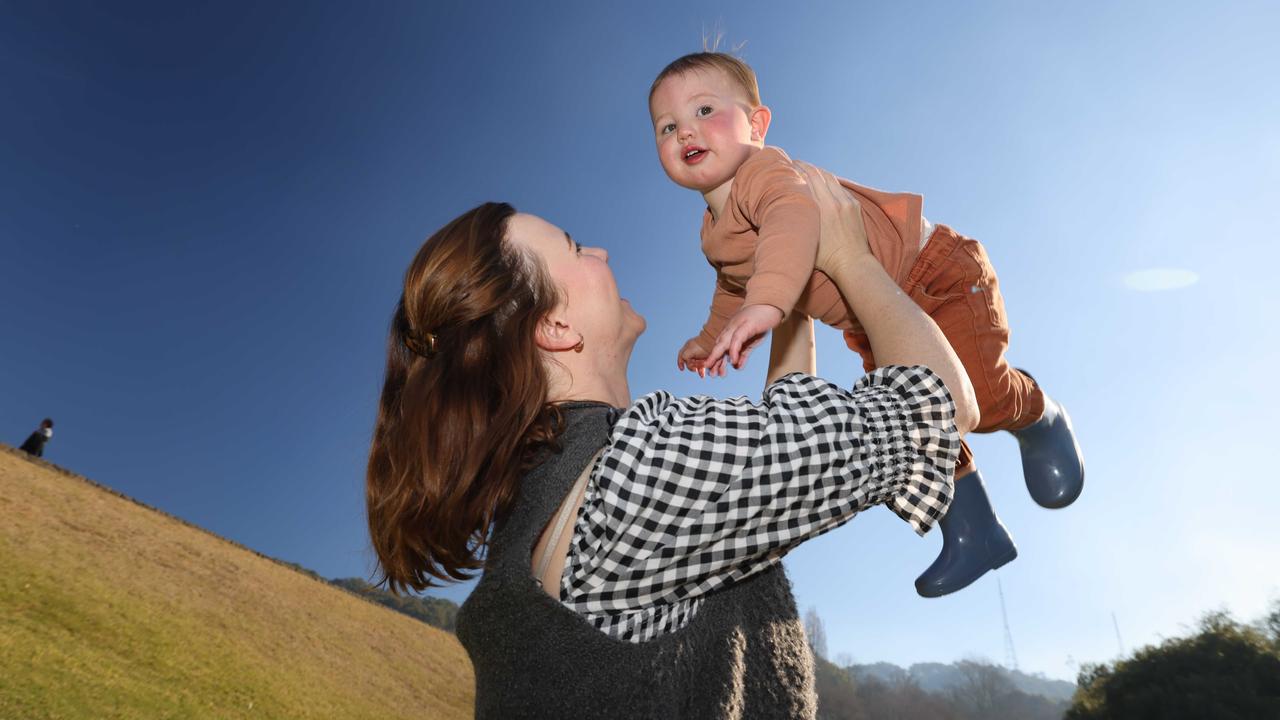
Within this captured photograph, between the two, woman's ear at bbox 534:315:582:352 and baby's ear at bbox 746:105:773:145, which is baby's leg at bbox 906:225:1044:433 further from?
woman's ear at bbox 534:315:582:352

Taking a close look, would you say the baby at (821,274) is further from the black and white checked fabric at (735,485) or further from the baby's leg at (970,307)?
the black and white checked fabric at (735,485)

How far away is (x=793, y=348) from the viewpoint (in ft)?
8.86

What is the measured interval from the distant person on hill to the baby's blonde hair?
23230 millimetres

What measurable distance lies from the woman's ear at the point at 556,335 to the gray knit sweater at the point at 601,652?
0.41 meters

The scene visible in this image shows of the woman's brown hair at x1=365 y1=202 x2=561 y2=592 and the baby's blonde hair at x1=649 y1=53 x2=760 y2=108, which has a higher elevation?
the baby's blonde hair at x1=649 y1=53 x2=760 y2=108

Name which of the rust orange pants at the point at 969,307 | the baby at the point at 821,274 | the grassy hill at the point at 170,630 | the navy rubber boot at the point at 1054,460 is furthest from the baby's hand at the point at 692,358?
the grassy hill at the point at 170,630

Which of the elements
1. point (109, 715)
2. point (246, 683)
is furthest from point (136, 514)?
point (109, 715)

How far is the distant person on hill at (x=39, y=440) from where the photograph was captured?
2031 cm

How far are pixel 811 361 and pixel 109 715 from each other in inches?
492

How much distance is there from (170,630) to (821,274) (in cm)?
1616

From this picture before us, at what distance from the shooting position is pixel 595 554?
1564mm

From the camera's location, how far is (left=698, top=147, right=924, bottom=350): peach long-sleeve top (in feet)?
7.34

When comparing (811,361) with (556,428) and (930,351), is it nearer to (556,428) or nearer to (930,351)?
(930,351)

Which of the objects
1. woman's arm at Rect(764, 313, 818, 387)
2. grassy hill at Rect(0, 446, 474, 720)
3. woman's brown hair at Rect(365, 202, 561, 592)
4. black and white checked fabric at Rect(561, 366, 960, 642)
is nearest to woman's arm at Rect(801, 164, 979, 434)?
black and white checked fabric at Rect(561, 366, 960, 642)
